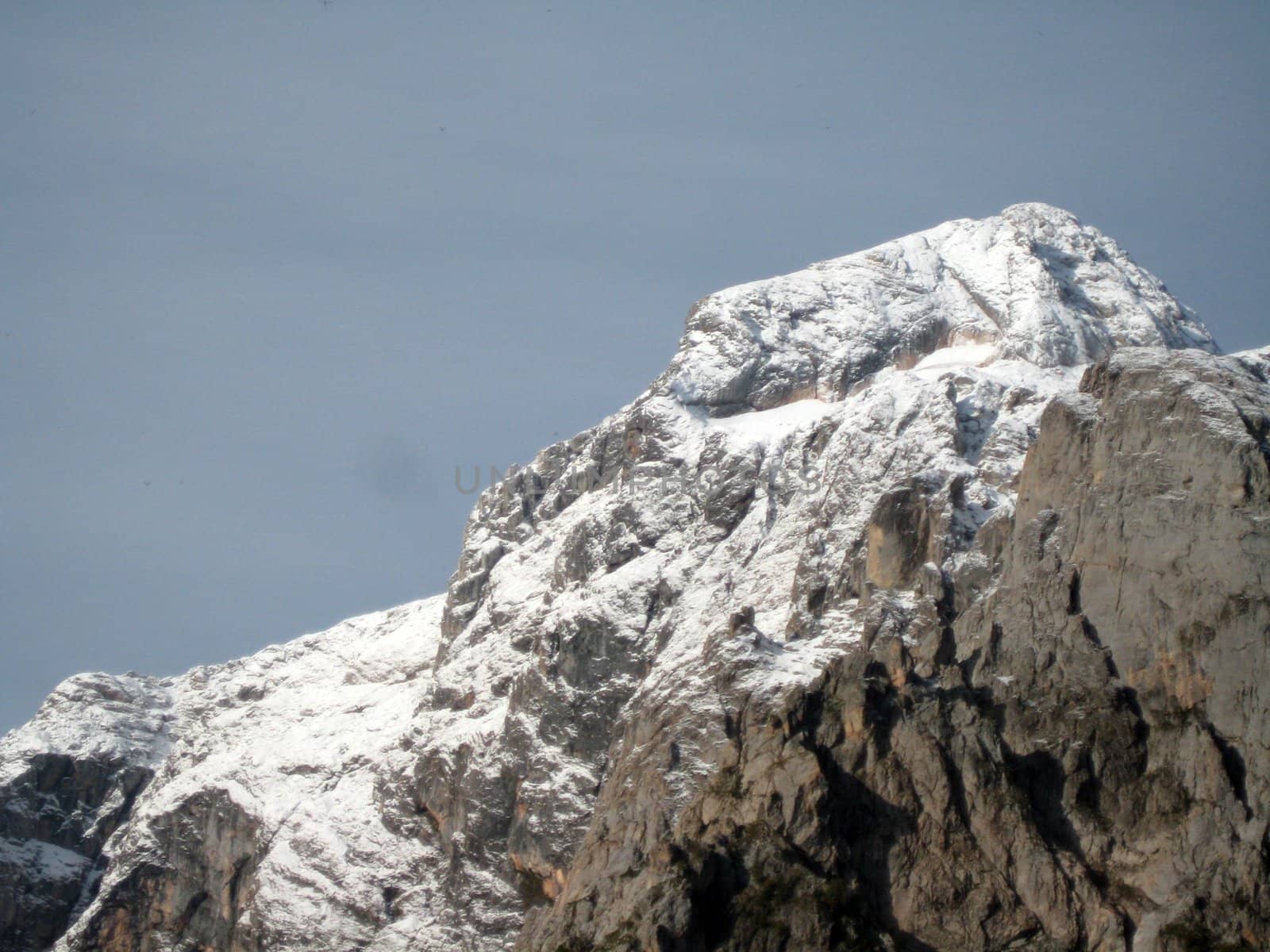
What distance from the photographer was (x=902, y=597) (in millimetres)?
174375

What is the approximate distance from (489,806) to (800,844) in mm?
47547

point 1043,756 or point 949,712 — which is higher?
point 949,712

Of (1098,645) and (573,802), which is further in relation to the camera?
(573,802)

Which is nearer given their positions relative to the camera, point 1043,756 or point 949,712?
point 1043,756

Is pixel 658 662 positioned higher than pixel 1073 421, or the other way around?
pixel 1073 421

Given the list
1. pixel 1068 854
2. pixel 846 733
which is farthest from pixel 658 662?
pixel 1068 854

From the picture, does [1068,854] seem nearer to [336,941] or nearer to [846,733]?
[846,733]

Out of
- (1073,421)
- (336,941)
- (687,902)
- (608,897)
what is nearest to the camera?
(687,902)

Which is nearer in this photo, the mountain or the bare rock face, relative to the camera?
the bare rock face

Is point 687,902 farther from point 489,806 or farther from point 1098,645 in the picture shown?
point 489,806

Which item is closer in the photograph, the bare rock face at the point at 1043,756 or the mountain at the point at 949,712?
the bare rock face at the point at 1043,756

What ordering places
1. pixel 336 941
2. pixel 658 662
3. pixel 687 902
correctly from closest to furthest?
pixel 687 902 → pixel 658 662 → pixel 336 941

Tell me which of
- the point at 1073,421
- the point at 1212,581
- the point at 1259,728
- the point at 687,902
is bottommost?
the point at 687,902

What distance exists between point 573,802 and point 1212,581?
A: 55.2 meters
